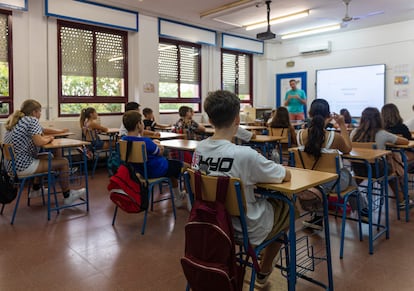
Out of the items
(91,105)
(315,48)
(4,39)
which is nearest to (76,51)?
(91,105)

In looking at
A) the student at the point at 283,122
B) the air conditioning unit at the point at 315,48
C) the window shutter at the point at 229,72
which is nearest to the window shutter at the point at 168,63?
the window shutter at the point at 229,72

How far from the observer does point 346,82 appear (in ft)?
29.2

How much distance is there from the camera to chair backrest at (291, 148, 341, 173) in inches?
102

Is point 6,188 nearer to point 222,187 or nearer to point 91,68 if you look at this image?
point 222,187

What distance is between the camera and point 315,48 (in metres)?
9.27

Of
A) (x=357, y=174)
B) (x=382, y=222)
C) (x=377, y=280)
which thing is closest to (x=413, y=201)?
(x=382, y=222)

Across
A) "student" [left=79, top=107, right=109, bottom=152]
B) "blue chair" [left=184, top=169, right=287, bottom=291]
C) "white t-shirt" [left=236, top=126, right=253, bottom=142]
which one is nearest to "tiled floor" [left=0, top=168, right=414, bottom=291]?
"blue chair" [left=184, top=169, right=287, bottom=291]

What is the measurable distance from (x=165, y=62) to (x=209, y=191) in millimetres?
6727

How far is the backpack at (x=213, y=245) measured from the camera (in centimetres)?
161

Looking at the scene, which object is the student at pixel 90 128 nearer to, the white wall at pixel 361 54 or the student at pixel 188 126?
the student at pixel 188 126

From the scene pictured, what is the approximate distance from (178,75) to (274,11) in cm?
253

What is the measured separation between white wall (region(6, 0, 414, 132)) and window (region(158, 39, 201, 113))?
213 millimetres

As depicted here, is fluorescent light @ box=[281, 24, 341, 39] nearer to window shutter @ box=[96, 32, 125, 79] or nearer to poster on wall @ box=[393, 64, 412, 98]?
poster on wall @ box=[393, 64, 412, 98]

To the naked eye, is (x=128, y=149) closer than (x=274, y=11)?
Yes
